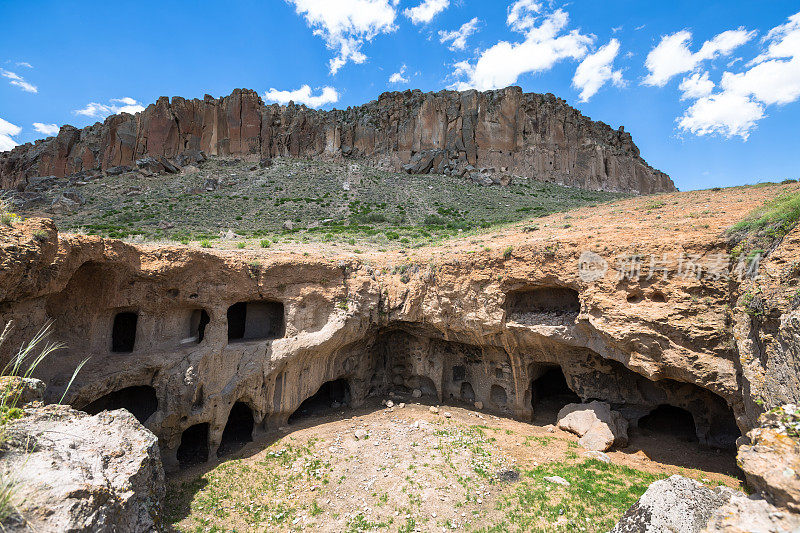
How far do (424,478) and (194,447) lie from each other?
894 centimetres

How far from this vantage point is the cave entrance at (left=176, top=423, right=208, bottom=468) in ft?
42.2

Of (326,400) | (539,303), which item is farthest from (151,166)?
(539,303)

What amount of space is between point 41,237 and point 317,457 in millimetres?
9860

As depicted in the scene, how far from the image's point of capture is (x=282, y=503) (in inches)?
404

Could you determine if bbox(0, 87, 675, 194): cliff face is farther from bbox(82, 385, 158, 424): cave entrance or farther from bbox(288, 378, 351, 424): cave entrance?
bbox(82, 385, 158, 424): cave entrance

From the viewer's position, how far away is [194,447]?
44.7ft

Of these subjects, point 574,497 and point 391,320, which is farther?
point 391,320

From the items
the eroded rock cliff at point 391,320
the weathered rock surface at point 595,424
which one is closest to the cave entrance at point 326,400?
the eroded rock cliff at point 391,320

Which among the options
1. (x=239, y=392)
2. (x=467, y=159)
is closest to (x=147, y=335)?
(x=239, y=392)

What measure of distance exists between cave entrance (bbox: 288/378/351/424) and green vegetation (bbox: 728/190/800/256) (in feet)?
48.8

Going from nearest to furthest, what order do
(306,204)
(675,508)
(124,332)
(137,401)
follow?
(675,508), (137,401), (124,332), (306,204)

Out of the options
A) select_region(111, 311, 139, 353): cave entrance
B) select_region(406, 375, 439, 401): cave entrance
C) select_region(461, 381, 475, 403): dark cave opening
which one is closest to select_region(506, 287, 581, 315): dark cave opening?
select_region(461, 381, 475, 403): dark cave opening

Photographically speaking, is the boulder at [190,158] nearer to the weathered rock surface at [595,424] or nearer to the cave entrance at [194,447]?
the cave entrance at [194,447]

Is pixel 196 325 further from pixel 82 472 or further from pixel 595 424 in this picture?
pixel 595 424
